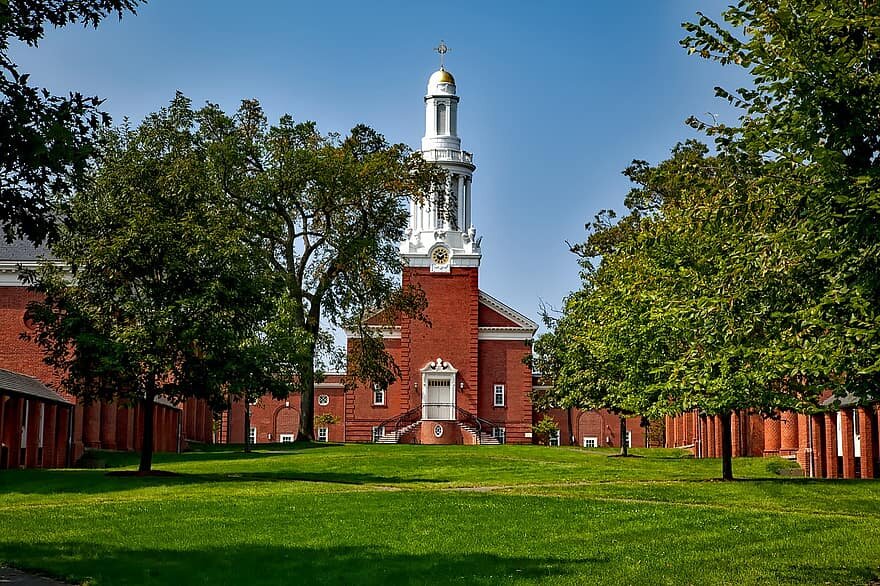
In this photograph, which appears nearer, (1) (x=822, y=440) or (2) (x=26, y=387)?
(1) (x=822, y=440)

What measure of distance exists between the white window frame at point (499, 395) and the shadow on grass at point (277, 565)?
208 feet

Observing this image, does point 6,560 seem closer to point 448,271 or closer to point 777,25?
point 777,25

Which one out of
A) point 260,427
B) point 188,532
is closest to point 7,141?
point 188,532

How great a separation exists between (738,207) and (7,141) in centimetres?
900

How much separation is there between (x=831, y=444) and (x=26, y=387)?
91.9ft

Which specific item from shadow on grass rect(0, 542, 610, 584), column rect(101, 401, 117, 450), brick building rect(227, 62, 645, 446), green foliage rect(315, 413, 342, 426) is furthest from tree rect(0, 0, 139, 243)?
green foliage rect(315, 413, 342, 426)

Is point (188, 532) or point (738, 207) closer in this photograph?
point (738, 207)

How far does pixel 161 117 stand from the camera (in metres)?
52.2

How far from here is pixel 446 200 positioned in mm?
79125

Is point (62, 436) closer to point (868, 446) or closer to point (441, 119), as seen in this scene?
point (868, 446)

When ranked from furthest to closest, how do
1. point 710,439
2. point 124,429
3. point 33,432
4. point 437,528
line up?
point 710,439, point 124,429, point 33,432, point 437,528

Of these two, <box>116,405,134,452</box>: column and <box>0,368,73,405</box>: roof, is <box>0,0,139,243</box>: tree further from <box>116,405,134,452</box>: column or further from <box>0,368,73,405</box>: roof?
<box>116,405,134,452</box>: column

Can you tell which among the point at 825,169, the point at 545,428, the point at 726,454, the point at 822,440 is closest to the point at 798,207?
the point at 825,169

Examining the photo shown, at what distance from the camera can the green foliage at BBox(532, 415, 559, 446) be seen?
82.3 meters
